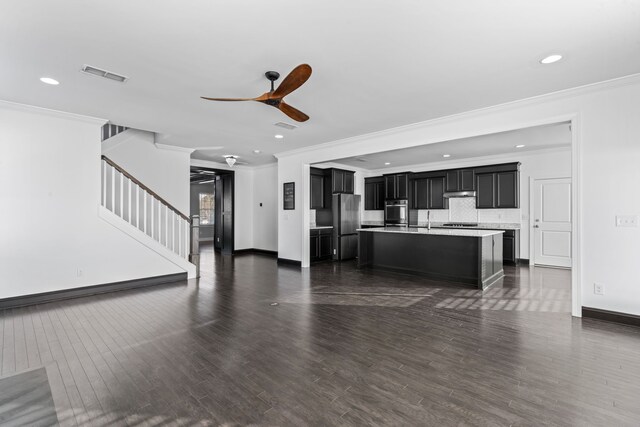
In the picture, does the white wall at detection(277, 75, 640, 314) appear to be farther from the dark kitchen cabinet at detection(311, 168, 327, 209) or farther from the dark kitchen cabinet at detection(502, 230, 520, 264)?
the dark kitchen cabinet at detection(311, 168, 327, 209)

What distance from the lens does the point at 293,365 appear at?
2562 mm

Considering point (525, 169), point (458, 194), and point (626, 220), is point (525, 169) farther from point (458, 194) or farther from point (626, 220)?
point (626, 220)

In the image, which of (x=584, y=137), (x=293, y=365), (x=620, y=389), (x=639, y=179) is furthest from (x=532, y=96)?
(x=293, y=365)

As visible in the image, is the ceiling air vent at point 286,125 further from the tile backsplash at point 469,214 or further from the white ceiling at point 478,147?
the tile backsplash at point 469,214

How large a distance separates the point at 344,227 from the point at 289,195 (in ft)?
5.79

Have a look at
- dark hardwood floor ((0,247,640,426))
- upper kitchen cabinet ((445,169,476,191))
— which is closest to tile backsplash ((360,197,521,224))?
upper kitchen cabinet ((445,169,476,191))

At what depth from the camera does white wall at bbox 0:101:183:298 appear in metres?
4.15

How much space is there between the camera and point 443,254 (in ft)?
18.6

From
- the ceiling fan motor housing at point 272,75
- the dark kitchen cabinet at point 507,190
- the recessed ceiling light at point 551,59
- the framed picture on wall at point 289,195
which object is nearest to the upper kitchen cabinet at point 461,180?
the dark kitchen cabinet at point 507,190

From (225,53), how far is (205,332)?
2840 millimetres

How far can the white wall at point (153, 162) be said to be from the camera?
20.3 ft

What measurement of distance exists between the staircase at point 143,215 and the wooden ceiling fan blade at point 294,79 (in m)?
3.74

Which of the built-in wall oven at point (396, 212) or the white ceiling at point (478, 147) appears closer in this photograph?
the white ceiling at point (478, 147)

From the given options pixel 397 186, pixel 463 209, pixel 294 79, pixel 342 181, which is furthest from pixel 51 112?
pixel 463 209
